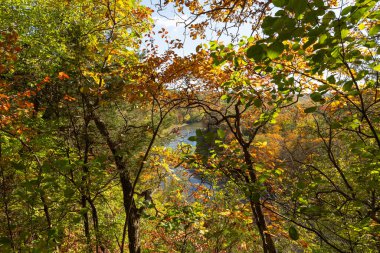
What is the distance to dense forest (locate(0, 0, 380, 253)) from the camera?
1691 millimetres

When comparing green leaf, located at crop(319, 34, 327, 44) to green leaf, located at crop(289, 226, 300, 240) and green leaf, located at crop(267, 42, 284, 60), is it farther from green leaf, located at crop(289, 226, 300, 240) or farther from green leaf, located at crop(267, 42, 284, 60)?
green leaf, located at crop(289, 226, 300, 240)

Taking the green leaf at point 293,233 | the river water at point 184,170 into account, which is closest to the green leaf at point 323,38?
the river water at point 184,170

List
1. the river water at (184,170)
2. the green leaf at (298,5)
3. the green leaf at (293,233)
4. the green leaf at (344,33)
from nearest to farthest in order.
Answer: the green leaf at (298,5)
the green leaf at (344,33)
the green leaf at (293,233)
the river water at (184,170)

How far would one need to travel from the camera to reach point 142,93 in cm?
484

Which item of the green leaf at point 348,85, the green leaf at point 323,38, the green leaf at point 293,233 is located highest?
the green leaf at point 323,38

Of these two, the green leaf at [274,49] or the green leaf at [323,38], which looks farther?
the green leaf at [323,38]

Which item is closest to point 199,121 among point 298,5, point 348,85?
point 348,85

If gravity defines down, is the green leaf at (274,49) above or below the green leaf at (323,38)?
below

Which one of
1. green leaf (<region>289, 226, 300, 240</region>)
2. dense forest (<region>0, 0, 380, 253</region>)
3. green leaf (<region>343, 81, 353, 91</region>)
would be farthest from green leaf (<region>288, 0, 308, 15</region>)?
green leaf (<region>289, 226, 300, 240</region>)

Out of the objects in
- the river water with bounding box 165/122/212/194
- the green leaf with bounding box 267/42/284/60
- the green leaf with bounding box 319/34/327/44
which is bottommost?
the green leaf with bounding box 267/42/284/60

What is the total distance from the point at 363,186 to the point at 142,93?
3.91 metres

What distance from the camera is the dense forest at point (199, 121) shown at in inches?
66.6

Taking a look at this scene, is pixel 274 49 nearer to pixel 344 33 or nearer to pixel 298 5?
pixel 298 5

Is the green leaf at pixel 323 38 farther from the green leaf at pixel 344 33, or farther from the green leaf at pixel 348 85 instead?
the green leaf at pixel 348 85
